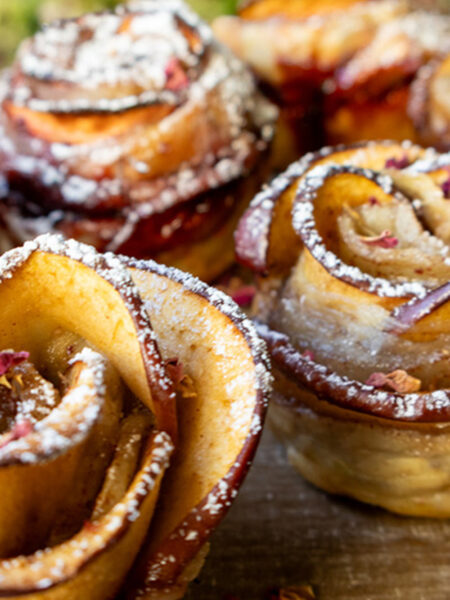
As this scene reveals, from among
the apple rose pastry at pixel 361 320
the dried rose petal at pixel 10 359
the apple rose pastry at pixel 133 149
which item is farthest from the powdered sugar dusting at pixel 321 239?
the apple rose pastry at pixel 133 149

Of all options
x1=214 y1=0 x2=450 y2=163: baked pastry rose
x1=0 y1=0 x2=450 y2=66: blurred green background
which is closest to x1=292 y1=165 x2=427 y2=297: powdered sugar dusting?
x1=214 y1=0 x2=450 y2=163: baked pastry rose

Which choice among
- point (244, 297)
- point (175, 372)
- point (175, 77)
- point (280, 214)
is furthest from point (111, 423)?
point (175, 77)

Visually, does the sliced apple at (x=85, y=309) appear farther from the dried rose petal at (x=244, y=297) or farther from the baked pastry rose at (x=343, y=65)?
the baked pastry rose at (x=343, y=65)

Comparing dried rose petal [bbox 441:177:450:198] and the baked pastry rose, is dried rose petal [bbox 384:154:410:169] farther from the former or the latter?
the baked pastry rose

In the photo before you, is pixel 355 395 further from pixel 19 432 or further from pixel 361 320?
pixel 19 432

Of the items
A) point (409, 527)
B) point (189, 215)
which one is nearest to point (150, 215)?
point (189, 215)

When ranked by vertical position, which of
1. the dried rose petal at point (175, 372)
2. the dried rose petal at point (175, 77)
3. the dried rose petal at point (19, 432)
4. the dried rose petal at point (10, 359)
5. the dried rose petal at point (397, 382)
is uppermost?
the dried rose petal at point (10, 359)

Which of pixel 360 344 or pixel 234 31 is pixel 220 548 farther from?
pixel 234 31
